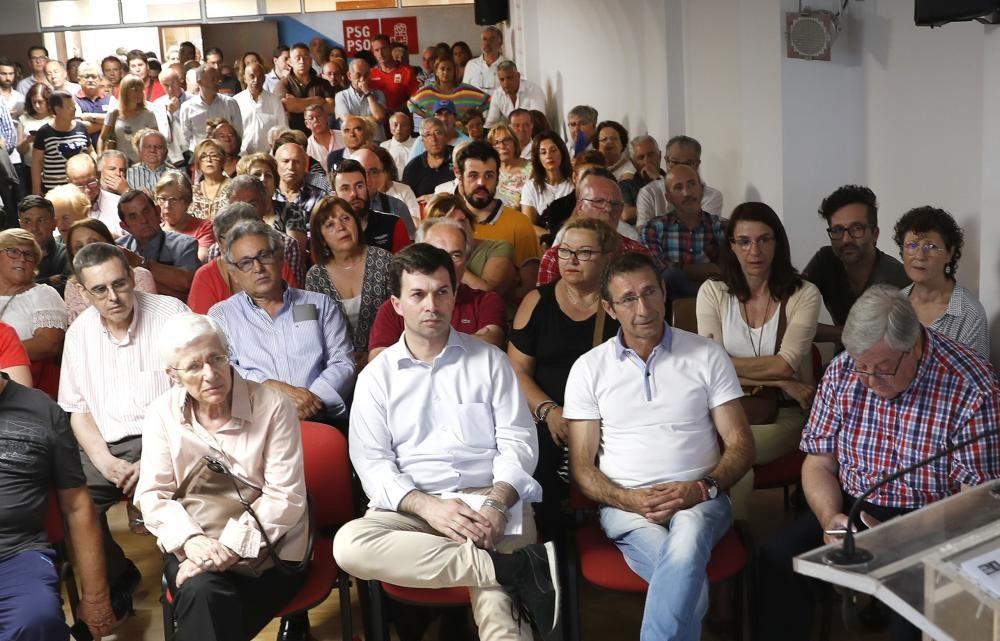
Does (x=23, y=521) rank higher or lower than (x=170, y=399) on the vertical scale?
lower

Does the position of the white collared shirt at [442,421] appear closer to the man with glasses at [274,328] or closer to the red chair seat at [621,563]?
the red chair seat at [621,563]

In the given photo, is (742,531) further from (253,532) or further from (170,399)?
(170,399)

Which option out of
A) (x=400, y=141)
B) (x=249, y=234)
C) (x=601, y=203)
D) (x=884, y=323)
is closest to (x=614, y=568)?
(x=884, y=323)

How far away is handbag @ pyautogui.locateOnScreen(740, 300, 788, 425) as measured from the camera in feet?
11.9

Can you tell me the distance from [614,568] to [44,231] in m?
3.45

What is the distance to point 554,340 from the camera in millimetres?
3689

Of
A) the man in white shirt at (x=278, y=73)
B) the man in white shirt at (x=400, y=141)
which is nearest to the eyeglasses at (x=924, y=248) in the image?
the man in white shirt at (x=400, y=141)

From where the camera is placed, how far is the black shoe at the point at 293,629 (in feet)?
11.0

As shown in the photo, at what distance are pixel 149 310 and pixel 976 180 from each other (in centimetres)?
321

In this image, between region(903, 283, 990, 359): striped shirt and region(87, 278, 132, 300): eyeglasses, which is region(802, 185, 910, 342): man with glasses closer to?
region(903, 283, 990, 359): striped shirt

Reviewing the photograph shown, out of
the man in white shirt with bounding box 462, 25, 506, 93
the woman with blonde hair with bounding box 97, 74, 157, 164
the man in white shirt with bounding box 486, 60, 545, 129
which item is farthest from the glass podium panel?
the man in white shirt with bounding box 462, 25, 506, 93

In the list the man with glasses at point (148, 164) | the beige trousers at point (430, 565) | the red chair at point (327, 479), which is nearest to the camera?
the beige trousers at point (430, 565)

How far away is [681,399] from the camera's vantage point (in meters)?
3.13

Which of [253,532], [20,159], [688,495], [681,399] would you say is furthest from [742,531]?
[20,159]
